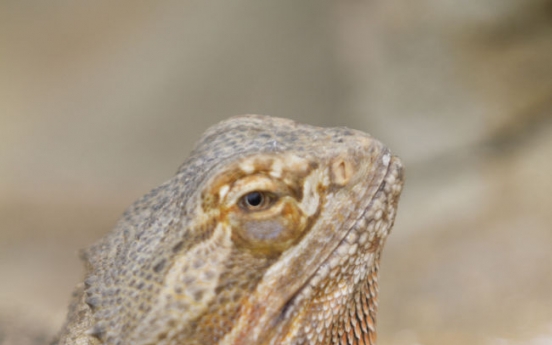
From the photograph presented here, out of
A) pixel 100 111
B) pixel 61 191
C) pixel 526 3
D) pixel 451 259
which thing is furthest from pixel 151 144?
pixel 526 3

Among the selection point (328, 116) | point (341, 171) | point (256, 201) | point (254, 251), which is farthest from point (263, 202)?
point (328, 116)

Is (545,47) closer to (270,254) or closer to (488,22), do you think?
(488,22)

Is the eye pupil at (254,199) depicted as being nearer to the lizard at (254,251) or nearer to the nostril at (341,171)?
the lizard at (254,251)

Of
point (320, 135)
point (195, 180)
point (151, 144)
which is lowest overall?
point (195, 180)

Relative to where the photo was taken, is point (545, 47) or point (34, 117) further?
point (34, 117)

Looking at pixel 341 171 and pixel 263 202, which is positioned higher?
pixel 341 171

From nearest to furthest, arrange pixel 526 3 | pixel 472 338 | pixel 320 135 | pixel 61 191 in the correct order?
pixel 320 135 → pixel 472 338 → pixel 526 3 → pixel 61 191

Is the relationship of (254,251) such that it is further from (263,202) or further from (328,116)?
Answer: (328,116)

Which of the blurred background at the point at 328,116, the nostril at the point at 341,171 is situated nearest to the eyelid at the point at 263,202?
the nostril at the point at 341,171
